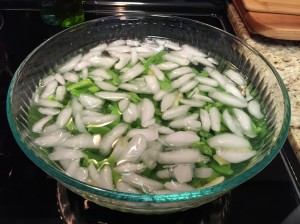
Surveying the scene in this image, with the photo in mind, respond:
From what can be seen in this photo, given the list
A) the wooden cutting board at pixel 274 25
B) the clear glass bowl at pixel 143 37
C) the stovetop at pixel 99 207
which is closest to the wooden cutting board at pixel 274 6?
the wooden cutting board at pixel 274 25

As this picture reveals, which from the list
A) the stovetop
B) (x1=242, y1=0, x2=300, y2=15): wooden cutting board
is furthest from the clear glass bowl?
(x1=242, y1=0, x2=300, y2=15): wooden cutting board

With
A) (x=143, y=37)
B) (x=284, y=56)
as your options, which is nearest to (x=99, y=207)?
(x=143, y=37)

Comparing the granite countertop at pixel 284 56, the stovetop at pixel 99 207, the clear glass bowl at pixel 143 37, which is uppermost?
the clear glass bowl at pixel 143 37

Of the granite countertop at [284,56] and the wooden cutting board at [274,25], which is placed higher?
the wooden cutting board at [274,25]

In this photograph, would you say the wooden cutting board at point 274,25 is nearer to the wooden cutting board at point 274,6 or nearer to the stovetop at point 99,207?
the wooden cutting board at point 274,6

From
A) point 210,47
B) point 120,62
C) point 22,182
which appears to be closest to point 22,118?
point 22,182

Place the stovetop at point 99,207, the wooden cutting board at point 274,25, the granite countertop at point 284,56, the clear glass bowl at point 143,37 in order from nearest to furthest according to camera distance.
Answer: the clear glass bowl at point 143,37, the stovetop at point 99,207, the granite countertop at point 284,56, the wooden cutting board at point 274,25

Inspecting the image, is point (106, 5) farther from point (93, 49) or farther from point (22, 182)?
point (22, 182)
